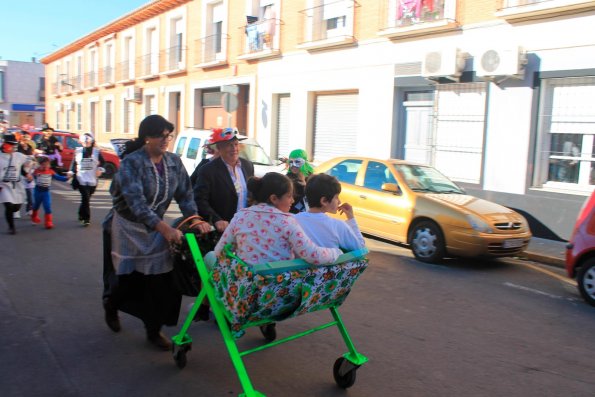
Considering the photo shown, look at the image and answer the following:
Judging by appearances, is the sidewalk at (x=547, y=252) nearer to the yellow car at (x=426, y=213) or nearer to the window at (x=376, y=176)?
the yellow car at (x=426, y=213)

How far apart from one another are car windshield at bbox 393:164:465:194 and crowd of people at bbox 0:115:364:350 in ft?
12.1

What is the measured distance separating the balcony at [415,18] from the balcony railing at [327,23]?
1.44 metres

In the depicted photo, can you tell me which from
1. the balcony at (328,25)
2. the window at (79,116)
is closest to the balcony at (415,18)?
the balcony at (328,25)

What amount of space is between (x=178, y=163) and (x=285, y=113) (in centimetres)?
1430

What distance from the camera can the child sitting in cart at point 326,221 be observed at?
3.25 metres

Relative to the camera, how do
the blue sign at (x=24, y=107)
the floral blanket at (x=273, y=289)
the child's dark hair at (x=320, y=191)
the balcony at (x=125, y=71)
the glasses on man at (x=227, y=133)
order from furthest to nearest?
the blue sign at (x=24, y=107)
the balcony at (x=125, y=71)
the glasses on man at (x=227, y=133)
the child's dark hair at (x=320, y=191)
the floral blanket at (x=273, y=289)

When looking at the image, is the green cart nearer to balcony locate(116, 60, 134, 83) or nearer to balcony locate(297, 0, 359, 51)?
balcony locate(297, 0, 359, 51)

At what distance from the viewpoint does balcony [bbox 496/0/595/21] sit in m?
10.0

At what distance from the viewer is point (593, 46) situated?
9977 millimetres

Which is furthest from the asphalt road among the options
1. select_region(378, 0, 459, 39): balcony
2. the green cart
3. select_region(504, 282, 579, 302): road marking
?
select_region(378, 0, 459, 39): balcony

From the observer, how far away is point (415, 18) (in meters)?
13.2

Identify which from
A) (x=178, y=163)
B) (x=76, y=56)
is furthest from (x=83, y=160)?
(x=76, y=56)

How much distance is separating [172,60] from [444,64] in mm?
15656

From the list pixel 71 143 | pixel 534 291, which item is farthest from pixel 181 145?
pixel 534 291
